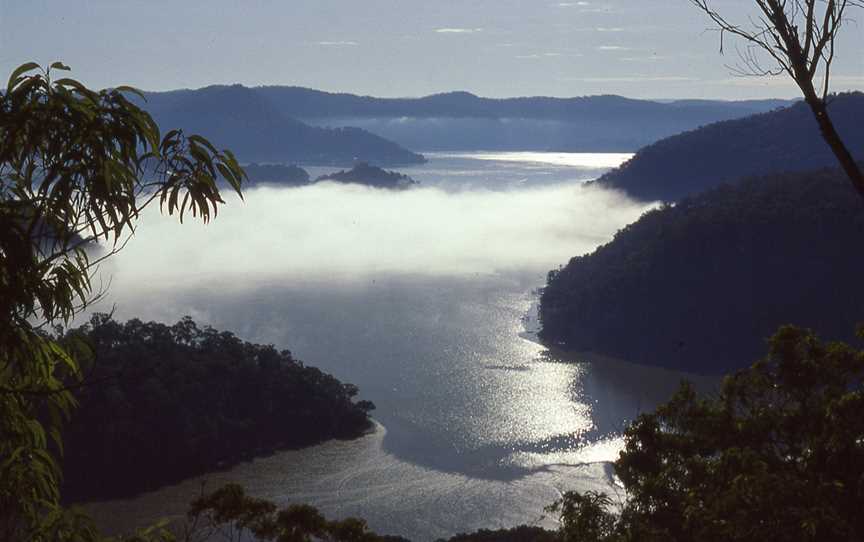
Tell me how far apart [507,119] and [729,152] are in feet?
353

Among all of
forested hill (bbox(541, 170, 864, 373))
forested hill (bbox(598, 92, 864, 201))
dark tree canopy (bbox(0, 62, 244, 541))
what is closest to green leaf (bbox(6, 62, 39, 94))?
dark tree canopy (bbox(0, 62, 244, 541))

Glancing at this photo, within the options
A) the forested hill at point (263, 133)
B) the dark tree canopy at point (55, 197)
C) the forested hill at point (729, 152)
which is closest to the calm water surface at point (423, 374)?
the forested hill at point (729, 152)

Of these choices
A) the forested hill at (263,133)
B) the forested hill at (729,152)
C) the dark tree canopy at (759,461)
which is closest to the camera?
the dark tree canopy at (759,461)

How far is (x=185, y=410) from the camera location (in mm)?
28844

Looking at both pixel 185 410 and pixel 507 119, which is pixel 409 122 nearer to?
pixel 507 119

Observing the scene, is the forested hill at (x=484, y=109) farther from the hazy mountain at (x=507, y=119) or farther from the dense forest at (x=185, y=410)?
the dense forest at (x=185, y=410)

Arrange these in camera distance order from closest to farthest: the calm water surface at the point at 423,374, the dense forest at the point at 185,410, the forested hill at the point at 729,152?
the calm water surface at the point at 423,374
the dense forest at the point at 185,410
the forested hill at the point at 729,152

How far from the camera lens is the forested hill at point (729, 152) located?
79562 mm

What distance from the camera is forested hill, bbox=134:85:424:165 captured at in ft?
514

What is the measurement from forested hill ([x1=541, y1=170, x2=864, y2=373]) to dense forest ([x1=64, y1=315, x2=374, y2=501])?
1721 centimetres

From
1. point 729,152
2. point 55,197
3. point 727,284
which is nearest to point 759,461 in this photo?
point 55,197

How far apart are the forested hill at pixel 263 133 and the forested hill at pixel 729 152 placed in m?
79.4

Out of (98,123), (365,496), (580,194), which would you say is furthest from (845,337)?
(580,194)

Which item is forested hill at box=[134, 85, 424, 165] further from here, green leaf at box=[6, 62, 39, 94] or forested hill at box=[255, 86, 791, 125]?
green leaf at box=[6, 62, 39, 94]
